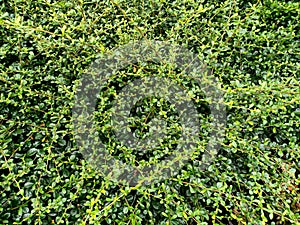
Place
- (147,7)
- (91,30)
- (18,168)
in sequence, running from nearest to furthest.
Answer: (18,168), (91,30), (147,7)

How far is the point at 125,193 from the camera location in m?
1.50

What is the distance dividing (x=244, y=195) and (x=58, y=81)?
123 centimetres

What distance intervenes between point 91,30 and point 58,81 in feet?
1.38

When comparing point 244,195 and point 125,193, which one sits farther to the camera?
point 244,195

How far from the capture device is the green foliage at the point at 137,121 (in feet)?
5.13

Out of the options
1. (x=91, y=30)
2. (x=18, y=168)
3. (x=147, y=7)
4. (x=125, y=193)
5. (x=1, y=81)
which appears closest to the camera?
(x=125, y=193)

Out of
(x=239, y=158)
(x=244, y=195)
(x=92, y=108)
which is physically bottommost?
(x=244, y=195)

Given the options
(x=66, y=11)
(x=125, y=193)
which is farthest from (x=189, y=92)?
(x=66, y=11)

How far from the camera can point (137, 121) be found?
172cm

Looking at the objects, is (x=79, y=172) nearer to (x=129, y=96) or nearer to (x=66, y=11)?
(x=129, y=96)

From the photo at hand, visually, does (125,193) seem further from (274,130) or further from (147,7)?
(147,7)

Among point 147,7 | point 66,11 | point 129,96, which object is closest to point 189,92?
point 129,96

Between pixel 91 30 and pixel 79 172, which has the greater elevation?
pixel 91 30

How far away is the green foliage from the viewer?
1563 mm
